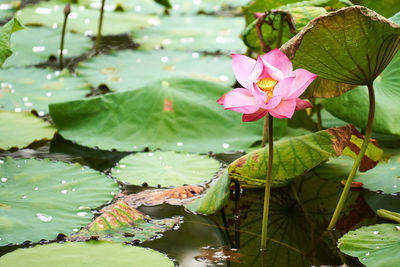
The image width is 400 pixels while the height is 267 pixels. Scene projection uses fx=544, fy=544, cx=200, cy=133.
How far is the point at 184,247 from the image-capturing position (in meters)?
1.43

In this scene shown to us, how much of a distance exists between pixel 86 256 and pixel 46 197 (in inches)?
14.7

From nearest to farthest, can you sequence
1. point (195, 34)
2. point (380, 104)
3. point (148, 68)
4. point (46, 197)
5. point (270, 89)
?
point (270, 89)
point (46, 197)
point (380, 104)
point (148, 68)
point (195, 34)

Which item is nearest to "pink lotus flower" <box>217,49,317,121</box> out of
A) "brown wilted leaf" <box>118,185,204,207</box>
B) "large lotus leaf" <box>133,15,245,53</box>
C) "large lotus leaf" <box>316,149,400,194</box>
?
"brown wilted leaf" <box>118,185,204,207</box>

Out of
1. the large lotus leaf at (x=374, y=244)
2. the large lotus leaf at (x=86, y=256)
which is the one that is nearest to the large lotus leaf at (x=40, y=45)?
the large lotus leaf at (x=86, y=256)

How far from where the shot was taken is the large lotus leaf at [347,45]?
4.07 ft

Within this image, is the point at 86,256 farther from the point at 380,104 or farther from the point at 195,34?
the point at 195,34

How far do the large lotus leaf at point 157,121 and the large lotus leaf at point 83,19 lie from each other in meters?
1.25

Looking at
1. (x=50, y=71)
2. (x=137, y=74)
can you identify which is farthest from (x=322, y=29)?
(x=50, y=71)

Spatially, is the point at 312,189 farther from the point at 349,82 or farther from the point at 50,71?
the point at 50,71

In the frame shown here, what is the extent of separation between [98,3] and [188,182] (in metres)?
2.60

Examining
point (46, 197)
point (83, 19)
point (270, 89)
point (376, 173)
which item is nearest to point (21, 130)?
point (46, 197)

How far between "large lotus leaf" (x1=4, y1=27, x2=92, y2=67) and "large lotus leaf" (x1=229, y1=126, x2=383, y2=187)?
5.50ft

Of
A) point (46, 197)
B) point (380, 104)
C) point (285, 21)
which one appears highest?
point (285, 21)

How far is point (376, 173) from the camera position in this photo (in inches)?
69.6
